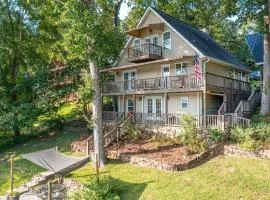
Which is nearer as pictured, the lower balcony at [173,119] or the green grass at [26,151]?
the green grass at [26,151]

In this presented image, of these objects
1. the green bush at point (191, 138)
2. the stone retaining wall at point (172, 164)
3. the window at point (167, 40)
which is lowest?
the stone retaining wall at point (172, 164)

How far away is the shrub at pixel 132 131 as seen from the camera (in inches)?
971

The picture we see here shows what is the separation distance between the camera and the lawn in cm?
1498

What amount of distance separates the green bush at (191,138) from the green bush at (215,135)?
555 millimetres

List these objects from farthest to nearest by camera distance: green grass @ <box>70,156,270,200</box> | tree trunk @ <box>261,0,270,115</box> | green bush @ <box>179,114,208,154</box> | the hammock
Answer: tree trunk @ <box>261,0,270,115</box>
green bush @ <box>179,114,208,154</box>
the hammock
green grass @ <box>70,156,270,200</box>

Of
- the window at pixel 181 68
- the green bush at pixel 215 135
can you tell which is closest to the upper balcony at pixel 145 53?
the window at pixel 181 68

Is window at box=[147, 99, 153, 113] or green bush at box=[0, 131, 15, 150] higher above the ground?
window at box=[147, 99, 153, 113]

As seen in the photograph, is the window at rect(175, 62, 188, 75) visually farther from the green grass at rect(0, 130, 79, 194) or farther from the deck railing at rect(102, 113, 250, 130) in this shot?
the green grass at rect(0, 130, 79, 194)

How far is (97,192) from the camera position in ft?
51.3

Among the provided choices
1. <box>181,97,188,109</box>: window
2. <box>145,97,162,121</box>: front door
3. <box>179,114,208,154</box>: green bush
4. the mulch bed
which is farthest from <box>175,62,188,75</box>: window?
<box>179,114,208,154</box>: green bush

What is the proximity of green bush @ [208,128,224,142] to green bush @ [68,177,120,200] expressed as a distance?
23.1 feet

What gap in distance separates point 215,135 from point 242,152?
2.04 meters

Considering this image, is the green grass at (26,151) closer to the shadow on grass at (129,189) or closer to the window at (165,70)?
the shadow on grass at (129,189)

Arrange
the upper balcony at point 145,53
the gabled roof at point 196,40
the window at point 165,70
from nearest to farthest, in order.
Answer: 1. the gabled roof at point 196,40
2. the upper balcony at point 145,53
3. the window at point 165,70
